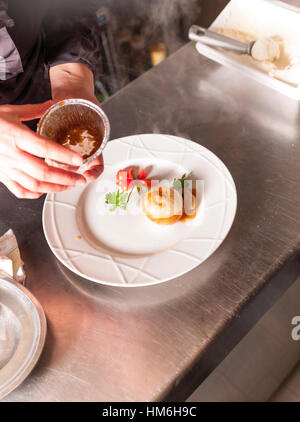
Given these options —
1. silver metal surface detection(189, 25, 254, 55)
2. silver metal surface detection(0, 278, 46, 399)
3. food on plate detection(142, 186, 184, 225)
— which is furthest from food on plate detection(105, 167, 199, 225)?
silver metal surface detection(189, 25, 254, 55)

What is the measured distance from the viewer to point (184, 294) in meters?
1.17

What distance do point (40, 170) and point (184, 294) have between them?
509 mm

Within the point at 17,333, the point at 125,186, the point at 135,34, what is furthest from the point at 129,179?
the point at 135,34

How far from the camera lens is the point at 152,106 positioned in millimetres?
1691

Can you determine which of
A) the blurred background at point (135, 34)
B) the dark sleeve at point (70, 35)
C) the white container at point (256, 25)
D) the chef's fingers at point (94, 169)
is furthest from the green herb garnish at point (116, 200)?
the blurred background at point (135, 34)

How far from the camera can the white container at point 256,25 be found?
1658 mm

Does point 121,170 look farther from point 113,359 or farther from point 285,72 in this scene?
point 285,72

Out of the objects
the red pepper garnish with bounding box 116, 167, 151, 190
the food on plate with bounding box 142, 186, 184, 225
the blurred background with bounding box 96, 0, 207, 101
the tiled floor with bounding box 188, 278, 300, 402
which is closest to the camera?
the food on plate with bounding box 142, 186, 184, 225

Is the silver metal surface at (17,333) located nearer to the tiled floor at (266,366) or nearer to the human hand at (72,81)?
the human hand at (72,81)

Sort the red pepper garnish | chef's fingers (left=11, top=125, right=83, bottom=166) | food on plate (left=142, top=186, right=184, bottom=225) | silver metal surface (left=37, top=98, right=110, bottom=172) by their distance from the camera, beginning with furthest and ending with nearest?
the red pepper garnish < food on plate (left=142, top=186, right=184, bottom=225) < silver metal surface (left=37, top=98, right=110, bottom=172) < chef's fingers (left=11, top=125, right=83, bottom=166)

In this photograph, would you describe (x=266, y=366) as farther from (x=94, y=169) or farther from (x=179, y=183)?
(x=94, y=169)

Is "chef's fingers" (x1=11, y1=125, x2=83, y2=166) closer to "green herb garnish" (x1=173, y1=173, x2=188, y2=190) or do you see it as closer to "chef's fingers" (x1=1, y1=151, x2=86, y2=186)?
"chef's fingers" (x1=1, y1=151, x2=86, y2=186)

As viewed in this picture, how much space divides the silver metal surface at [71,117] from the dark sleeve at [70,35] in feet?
1.58

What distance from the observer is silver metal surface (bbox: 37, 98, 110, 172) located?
1134mm
